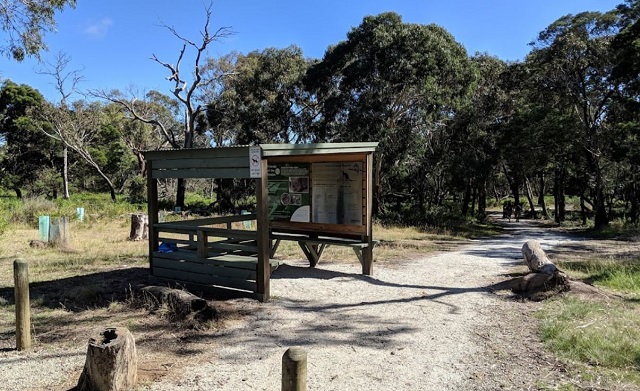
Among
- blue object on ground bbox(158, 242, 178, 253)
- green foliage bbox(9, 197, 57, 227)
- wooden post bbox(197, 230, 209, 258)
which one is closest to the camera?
wooden post bbox(197, 230, 209, 258)

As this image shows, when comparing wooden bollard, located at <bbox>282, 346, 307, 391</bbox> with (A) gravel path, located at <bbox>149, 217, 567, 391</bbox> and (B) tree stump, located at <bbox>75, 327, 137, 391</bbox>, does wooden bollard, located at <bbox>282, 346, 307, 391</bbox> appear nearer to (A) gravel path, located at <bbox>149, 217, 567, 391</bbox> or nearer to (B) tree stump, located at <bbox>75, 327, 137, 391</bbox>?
(A) gravel path, located at <bbox>149, 217, 567, 391</bbox>

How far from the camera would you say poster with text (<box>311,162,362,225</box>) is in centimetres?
910

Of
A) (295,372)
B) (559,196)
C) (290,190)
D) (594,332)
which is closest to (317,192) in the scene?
(290,190)

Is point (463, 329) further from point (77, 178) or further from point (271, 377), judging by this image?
point (77, 178)

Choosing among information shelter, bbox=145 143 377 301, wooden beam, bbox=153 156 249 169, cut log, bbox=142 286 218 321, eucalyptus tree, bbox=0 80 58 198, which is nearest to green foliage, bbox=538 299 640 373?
information shelter, bbox=145 143 377 301

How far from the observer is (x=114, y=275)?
29.9 ft

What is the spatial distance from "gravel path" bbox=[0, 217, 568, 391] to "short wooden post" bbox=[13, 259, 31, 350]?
17 centimetres

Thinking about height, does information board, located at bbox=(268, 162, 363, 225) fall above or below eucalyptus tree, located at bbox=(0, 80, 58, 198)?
below

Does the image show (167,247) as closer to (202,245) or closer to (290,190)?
(202,245)

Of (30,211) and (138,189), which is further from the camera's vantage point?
(138,189)

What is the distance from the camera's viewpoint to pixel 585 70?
2355 centimetres

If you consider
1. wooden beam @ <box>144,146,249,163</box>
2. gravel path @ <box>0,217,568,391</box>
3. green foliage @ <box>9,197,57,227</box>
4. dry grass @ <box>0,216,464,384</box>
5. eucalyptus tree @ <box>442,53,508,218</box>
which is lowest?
gravel path @ <box>0,217,568,391</box>

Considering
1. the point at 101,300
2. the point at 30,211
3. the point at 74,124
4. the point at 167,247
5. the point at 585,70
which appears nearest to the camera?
the point at 101,300

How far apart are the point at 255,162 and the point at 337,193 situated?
2921 mm
